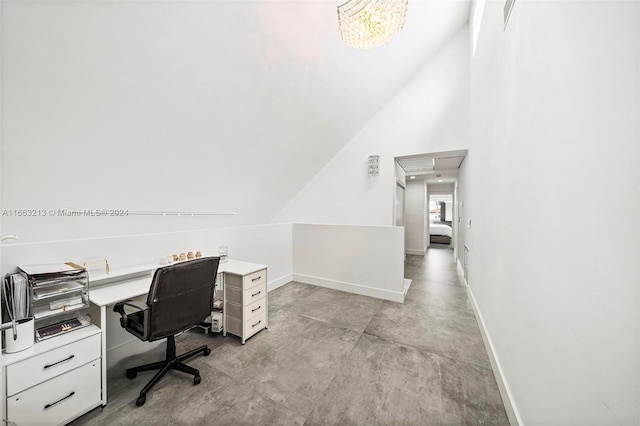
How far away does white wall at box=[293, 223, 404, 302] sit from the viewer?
3.62 metres

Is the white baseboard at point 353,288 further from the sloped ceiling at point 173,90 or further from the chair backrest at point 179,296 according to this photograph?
the chair backrest at point 179,296

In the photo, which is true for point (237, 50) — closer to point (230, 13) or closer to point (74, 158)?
point (230, 13)

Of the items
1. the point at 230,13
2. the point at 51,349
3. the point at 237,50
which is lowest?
the point at 51,349

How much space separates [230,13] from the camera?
A: 5.38ft

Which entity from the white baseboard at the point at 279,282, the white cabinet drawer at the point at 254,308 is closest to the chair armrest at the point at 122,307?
the white cabinet drawer at the point at 254,308

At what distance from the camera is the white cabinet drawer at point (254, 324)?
252 centimetres

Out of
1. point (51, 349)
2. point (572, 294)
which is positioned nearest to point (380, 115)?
point (572, 294)

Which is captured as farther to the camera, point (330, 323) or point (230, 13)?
point (330, 323)

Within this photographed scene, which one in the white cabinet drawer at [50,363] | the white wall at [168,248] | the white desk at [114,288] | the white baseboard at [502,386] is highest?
the white wall at [168,248]

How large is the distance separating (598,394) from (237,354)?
2435 mm

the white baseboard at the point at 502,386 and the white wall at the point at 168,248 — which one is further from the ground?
the white wall at the point at 168,248

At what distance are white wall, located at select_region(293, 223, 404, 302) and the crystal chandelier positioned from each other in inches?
96.5

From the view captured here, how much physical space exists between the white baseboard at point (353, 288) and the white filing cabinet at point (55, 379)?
9.86 feet

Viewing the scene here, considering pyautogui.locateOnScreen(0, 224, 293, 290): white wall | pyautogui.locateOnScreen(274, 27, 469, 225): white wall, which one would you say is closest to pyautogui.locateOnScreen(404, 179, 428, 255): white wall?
pyautogui.locateOnScreen(274, 27, 469, 225): white wall
